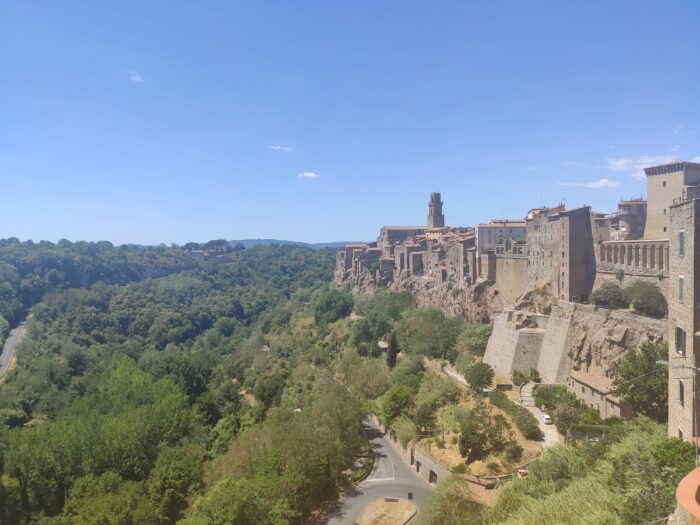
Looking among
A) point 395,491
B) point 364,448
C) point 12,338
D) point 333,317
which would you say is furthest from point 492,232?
point 12,338

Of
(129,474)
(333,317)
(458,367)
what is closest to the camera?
(129,474)

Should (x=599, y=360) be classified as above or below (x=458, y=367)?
above

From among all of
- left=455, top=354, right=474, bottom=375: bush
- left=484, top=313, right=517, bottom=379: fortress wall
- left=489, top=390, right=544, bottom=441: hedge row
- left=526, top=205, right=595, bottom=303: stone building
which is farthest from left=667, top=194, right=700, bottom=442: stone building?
left=455, top=354, right=474, bottom=375: bush

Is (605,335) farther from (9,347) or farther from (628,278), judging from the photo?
(9,347)

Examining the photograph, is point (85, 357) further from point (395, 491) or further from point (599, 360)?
point (599, 360)

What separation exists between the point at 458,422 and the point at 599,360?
9354 millimetres

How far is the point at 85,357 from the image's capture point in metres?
62.4

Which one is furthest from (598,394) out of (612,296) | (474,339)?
(474,339)

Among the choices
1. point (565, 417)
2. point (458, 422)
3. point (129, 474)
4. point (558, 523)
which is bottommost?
point (129, 474)

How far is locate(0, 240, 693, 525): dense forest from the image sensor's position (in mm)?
17219

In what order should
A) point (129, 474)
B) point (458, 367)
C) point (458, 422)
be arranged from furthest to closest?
point (458, 367) → point (129, 474) → point (458, 422)

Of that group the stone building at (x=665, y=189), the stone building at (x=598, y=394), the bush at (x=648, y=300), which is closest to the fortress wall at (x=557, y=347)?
the stone building at (x=598, y=394)

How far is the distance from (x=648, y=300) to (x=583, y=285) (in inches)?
247

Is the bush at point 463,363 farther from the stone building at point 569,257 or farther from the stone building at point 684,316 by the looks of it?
the stone building at point 684,316
